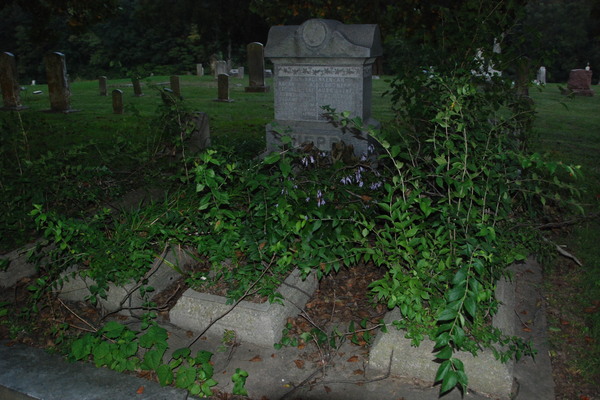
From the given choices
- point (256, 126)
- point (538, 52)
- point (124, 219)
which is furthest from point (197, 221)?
point (256, 126)

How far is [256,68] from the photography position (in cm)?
1912

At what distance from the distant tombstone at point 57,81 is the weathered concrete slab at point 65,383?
11.6m

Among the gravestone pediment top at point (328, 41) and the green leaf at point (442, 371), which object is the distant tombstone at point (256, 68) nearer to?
the gravestone pediment top at point (328, 41)

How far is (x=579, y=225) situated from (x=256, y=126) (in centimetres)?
745

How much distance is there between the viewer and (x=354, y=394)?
3.38 m

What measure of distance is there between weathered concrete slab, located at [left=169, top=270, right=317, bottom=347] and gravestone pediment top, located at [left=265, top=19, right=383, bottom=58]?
414 centimetres

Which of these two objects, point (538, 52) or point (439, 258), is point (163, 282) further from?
point (538, 52)

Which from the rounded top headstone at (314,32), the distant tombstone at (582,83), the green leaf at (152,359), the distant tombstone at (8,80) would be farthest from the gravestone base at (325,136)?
the distant tombstone at (582,83)

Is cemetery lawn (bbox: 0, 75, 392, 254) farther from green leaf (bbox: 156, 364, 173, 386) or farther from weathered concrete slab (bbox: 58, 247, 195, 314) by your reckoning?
green leaf (bbox: 156, 364, 173, 386)

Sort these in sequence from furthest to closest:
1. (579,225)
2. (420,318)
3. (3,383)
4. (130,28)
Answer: (130,28) < (579,225) < (420,318) < (3,383)

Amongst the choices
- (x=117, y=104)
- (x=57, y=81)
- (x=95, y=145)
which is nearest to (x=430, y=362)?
(x=95, y=145)

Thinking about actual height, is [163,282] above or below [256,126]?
below

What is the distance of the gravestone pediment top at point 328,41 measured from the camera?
24.1ft

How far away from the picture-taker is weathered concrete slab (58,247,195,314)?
14.1 ft
